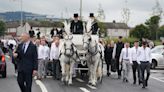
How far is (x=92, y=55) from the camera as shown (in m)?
18.4

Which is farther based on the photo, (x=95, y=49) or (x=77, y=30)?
(x=77, y=30)

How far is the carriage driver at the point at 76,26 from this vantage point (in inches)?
766

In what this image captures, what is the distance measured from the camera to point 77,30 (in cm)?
1977

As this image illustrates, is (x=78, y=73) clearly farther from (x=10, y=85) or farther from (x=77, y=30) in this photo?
(x=10, y=85)

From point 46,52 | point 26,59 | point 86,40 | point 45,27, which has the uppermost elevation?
point 45,27

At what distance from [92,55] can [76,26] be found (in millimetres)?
1838

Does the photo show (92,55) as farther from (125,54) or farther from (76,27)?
(125,54)

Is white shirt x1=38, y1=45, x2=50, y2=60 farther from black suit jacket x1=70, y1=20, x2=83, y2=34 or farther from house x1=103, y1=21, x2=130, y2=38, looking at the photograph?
house x1=103, y1=21, x2=130, y2=38

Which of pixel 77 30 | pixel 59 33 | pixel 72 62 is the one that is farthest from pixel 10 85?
pixel 59 33

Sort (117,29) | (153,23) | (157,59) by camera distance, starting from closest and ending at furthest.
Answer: (157,59)
(153,23)
(117,29)

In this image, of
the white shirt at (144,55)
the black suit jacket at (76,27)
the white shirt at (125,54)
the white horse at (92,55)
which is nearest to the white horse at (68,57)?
the white horse at (92,55)

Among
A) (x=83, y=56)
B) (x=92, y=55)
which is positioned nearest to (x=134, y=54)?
(x=92, y=55)

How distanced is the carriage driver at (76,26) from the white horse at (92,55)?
1366mm

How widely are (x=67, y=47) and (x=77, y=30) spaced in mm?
1833
